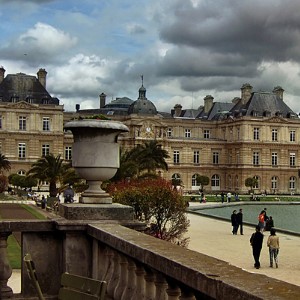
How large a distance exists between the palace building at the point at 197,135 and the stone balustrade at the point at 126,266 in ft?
207

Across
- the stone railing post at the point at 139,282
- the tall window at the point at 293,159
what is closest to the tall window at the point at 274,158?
the tall window at the point at 293,159

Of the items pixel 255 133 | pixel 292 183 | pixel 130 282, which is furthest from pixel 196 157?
pixel 130 282

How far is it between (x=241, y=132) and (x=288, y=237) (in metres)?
54.2

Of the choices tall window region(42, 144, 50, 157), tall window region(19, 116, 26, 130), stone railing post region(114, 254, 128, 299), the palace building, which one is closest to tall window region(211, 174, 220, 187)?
the palace building

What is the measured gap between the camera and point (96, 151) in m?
6.35

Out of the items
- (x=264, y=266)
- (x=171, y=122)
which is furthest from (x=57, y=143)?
Result: (x=264, y=266)

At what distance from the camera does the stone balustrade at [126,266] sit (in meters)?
3.13

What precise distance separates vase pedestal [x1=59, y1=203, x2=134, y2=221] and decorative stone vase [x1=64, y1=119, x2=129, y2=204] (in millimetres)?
253

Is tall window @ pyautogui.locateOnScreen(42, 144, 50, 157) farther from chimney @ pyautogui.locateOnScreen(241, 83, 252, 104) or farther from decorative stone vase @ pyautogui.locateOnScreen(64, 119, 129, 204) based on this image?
decorative stone vase @ pyautogui.locateOnScreen(64, 119, 129, 204)

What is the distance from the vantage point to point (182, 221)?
1959 centimetres

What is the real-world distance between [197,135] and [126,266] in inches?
3092

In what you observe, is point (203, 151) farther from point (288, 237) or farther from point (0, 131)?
point (288, 237)

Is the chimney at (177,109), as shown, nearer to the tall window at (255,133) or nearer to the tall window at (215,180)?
the tall window at (215,180)

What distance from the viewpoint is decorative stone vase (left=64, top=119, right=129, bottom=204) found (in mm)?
6336
